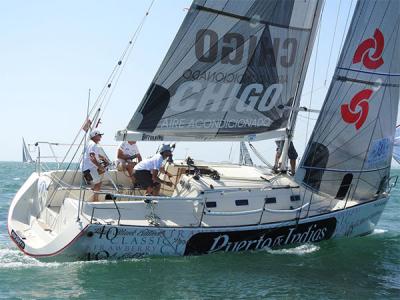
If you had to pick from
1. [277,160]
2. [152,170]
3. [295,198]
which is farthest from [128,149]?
[295,198]

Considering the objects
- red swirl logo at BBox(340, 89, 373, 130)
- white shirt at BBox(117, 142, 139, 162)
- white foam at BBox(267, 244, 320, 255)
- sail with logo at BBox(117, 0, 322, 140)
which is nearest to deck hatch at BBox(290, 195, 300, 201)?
white foam at BBox(267, 244, 320, 255)

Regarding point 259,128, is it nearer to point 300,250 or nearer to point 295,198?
point 295,198

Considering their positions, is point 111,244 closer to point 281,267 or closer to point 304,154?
point 281,267

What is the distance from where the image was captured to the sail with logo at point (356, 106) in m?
11.2

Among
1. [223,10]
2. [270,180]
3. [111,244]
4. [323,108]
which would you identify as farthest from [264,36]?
[111,244]

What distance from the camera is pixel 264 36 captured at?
37.3ft

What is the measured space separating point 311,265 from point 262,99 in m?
3.37

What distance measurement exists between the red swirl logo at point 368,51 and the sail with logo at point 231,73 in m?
1.01

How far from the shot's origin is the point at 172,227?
9.39 metres

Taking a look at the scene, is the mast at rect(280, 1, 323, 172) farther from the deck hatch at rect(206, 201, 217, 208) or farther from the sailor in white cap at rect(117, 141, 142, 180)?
the sailor in white cap at rect(117, 141, 142, 180)

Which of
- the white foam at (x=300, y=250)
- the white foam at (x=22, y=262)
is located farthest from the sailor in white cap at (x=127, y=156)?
the white foam at (x=300, y=250)

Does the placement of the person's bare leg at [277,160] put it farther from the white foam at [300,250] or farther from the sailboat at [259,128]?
the white foam at [300,250]

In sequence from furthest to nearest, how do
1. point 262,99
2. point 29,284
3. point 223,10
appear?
point 262,99
point 223,10
point 29,284

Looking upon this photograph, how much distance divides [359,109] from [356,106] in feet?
0.27
